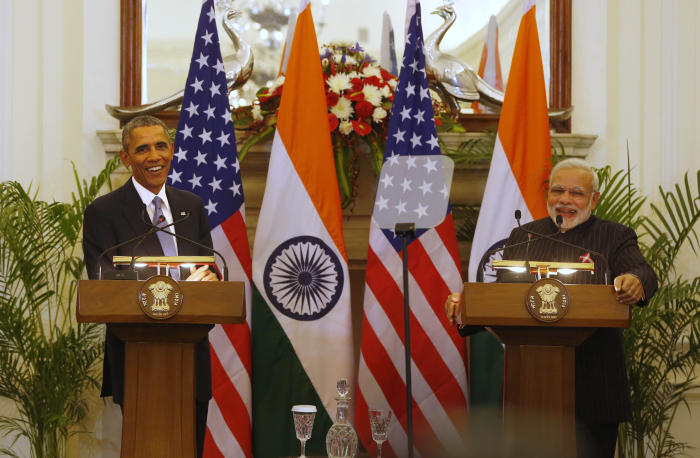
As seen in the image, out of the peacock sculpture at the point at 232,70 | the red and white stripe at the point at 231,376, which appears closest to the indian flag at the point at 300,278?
the red and white stripe at the point at 231,376

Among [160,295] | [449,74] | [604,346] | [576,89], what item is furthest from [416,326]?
[576,89]

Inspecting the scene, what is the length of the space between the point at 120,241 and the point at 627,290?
1848 millimetres

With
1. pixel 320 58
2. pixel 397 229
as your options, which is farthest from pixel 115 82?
pixel 397 229

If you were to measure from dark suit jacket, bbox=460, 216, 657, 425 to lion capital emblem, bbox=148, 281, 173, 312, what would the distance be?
48.2 inches

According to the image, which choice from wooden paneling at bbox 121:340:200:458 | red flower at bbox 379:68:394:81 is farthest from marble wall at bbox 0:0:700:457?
wooden paneling at bbox 121:340:200:458

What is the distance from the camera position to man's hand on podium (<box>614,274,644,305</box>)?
2.38 meters

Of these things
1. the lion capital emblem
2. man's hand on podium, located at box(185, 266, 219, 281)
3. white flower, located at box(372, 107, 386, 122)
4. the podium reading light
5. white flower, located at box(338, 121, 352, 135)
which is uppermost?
white flower, located at box(372, 107, 386, 122)

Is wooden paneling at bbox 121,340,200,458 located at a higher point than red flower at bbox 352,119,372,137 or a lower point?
lower

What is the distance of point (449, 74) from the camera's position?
14.1ft

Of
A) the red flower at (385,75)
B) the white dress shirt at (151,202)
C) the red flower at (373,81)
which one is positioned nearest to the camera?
the white dress shirt at (151,202)

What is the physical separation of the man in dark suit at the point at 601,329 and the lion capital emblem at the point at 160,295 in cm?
104

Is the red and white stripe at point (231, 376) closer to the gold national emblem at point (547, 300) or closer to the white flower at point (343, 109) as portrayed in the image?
the white flower at point (343, 109)

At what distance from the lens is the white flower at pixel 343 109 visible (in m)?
3.96

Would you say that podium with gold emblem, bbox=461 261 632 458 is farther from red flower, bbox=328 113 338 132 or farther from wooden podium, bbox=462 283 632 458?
red flower, bbox=328 113 338 132
